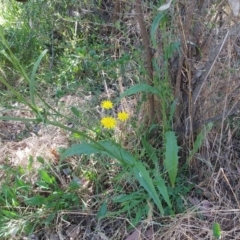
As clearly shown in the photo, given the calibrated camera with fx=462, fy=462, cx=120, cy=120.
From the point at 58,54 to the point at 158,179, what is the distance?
1.63 metres

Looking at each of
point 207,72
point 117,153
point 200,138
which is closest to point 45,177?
point 117,153

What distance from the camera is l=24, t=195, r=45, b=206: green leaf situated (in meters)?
2.00

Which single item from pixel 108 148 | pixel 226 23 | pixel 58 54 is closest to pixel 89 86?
pixel 58 54

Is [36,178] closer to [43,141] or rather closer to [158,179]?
[43,141]

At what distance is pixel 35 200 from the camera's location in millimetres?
1997

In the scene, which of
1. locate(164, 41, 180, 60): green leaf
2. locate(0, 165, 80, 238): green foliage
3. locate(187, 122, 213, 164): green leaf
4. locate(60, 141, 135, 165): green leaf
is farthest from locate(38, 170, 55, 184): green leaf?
locate(164, 41, 180, 60): green leaf

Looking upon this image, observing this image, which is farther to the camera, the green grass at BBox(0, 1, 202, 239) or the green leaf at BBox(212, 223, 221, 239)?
the green grass at BBox(0, 1, 202, 239)

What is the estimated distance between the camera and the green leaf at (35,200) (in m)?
2.00

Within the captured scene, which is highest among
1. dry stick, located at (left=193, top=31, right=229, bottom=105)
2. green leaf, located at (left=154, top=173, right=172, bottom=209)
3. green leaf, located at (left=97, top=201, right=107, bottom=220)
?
dry stick, located at (left=193, top=31, right=229, bottom=105)

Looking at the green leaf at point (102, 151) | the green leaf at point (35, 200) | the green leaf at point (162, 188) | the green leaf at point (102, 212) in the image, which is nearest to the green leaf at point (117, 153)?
the green leaf at point (102, 151)

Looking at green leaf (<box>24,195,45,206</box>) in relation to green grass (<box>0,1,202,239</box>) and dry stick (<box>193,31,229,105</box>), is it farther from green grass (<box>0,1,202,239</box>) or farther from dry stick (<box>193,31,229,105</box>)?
dry stick (<box>193,31,229,105</box>)

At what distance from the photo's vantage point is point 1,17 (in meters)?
3.66

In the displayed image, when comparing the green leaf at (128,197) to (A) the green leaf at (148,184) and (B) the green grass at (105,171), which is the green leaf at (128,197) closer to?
(B) the green grass at (105,171)

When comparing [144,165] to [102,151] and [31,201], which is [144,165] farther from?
[31,201]
